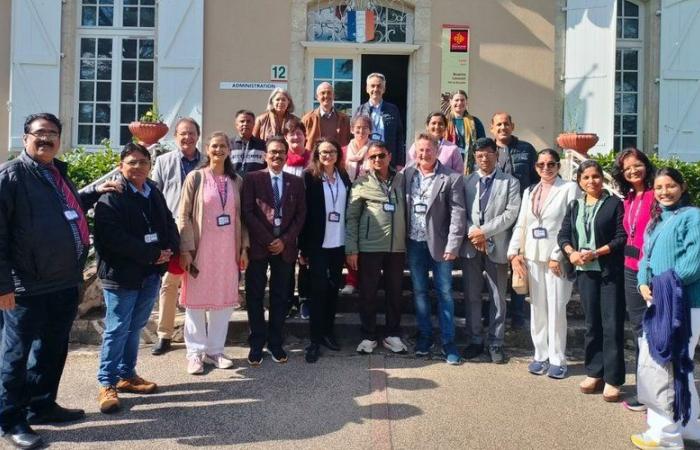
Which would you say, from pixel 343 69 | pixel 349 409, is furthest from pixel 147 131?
pixel 349 409

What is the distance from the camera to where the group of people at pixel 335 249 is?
3.32 m

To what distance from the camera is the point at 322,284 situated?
4.71 meters

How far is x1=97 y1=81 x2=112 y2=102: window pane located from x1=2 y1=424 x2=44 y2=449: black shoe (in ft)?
22.2

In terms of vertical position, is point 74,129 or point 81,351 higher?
point 74,129

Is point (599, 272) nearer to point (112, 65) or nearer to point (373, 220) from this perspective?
point (373, 220)

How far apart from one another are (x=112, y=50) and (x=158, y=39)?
2.76 feet

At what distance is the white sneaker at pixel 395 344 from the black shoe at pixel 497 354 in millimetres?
689

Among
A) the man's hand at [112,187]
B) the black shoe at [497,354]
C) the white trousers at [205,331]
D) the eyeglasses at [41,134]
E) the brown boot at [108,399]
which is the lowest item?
the brown boot at [108,399]

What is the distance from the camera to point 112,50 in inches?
355

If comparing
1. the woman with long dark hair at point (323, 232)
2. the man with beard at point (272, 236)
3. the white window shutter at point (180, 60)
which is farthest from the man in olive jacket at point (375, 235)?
the white window shutter at point (180, 60)

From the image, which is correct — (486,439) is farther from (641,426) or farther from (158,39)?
(158,39)

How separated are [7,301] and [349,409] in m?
2.09

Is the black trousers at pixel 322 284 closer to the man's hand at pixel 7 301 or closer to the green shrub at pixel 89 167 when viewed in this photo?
the man's hand at pixel 7 301

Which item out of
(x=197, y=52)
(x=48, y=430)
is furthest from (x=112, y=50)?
(x=48, y=430)
